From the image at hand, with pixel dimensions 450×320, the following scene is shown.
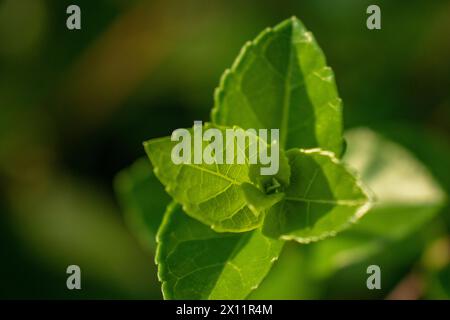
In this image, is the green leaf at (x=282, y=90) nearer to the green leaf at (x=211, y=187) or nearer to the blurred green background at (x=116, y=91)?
the green leaf at (x=211, y=187)

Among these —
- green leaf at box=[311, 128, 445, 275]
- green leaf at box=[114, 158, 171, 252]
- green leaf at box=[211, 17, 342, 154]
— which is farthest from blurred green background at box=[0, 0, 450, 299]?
green leaf at box=[211, 17, 342, 154]

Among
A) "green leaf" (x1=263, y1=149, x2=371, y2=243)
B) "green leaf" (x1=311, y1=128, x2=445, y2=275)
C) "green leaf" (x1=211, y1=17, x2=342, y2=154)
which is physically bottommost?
"green leaf" (x1=311, y1=128, x2=445, y2=275)

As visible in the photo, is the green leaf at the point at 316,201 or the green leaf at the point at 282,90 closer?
the green leaf at the point at 316,201

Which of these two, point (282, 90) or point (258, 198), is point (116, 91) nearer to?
point (282, 90)

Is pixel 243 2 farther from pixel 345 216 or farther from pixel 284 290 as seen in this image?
pixel 345 216

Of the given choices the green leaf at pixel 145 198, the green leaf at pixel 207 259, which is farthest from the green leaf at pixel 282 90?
the green leaf at pixel 145 198

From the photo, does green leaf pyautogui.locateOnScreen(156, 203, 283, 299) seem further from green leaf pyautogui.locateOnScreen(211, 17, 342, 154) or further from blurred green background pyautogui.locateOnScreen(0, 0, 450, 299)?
blurred green background pyautogui.locateOnScreen(0, 0, 450, 299)
